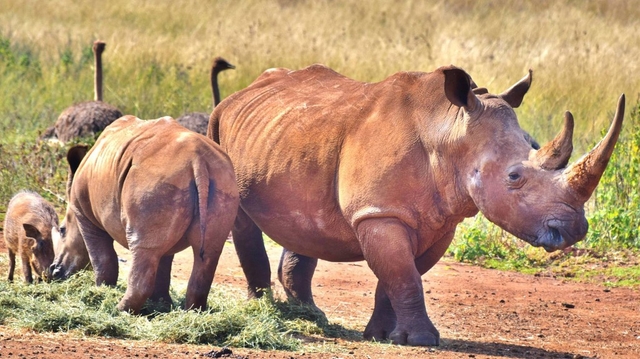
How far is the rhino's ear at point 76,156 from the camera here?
960cm

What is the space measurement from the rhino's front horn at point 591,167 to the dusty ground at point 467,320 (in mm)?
1287

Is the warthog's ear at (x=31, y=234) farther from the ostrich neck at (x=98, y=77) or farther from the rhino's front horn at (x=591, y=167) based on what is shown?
the ostrich neck at (x=98, y=77)

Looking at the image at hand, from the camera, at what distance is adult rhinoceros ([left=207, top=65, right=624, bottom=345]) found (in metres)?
7.96

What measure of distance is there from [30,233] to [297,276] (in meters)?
2.22

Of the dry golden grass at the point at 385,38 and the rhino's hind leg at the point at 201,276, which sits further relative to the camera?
the dry golden grass at the point at 385,38

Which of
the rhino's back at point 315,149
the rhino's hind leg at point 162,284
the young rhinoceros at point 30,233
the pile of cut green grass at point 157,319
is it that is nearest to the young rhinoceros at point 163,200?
the rhino's hind leg at point 162,284

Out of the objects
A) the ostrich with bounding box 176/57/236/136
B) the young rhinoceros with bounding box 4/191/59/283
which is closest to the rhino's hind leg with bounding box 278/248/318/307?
the young rhinoceros with bounding box 4/191/59/283

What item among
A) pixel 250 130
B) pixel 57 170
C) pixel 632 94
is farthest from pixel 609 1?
pixel 250 130

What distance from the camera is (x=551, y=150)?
7941 millimetres

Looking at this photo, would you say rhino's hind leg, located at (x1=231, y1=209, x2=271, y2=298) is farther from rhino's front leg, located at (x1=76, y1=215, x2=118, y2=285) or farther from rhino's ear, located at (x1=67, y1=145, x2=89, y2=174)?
rhino's ear, located at (x1=67, y1=145, x2=89, y2=174)

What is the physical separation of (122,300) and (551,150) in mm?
2999

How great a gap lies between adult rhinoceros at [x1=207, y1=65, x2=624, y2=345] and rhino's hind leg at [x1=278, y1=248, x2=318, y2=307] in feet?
2.20

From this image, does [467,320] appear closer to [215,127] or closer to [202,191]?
[215,127]

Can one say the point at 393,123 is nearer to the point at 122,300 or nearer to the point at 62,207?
the point at 122,300
